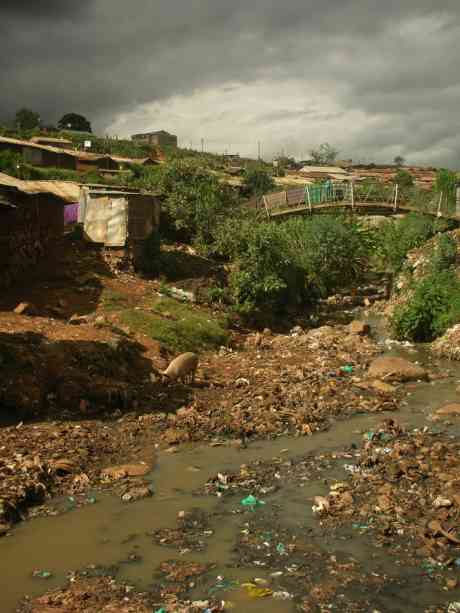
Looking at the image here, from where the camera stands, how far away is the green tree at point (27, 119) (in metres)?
62.8

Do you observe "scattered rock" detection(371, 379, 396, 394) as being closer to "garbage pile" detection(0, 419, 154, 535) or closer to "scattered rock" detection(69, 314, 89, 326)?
"garbage pile" detection(0, 419, 154, 535)

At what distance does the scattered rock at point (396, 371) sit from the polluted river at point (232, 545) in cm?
370

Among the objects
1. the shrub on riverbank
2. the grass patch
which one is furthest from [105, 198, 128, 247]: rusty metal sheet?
the shrub on riverbank

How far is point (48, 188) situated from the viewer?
2050 centimetres

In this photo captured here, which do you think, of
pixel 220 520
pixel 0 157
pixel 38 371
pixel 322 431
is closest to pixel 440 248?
pixel 322 431

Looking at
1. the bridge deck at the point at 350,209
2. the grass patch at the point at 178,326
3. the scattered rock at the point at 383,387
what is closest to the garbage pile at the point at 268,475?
the scattered rock at the point at 383,387

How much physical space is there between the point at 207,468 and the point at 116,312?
6.78 meters

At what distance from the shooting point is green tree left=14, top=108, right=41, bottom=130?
6284cm

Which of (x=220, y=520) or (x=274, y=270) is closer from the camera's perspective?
(x=220, y=520)

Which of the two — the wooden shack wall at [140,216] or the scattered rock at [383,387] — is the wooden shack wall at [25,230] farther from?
the scattered rock at [383,387]

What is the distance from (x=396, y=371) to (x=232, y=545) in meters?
6.79

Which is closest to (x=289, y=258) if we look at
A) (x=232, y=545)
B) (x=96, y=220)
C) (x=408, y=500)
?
(x=96, y=220)

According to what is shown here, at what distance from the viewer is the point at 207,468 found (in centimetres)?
822

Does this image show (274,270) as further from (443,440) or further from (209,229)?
(443,440)
